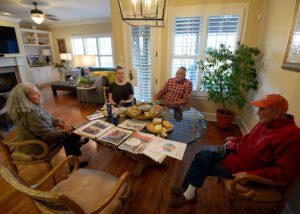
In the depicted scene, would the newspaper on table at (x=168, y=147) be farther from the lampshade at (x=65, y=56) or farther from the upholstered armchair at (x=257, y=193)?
the lampshade at (x=65, y=56)

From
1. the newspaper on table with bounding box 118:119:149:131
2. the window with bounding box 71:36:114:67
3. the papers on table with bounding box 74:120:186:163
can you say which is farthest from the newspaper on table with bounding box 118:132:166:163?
the window with bounding box 71:36:114:67

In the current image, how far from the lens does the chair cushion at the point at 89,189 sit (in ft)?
3.47

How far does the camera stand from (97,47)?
690 cm

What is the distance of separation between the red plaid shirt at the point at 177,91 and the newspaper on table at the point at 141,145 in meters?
1.41

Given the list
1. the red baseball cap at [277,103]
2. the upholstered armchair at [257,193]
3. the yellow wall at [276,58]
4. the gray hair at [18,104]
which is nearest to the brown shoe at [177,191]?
the upholstered armchair at [257,193]

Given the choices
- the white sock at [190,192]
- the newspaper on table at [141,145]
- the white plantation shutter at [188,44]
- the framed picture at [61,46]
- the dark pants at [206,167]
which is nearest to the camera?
the newspaper on table at [141,145]

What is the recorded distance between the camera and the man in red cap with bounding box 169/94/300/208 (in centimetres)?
99

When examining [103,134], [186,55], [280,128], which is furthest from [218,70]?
[103,134]

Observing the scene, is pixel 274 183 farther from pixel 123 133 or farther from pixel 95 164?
pixel 95 164

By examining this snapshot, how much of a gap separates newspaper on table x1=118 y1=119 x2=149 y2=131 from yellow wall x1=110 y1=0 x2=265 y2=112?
1854mm

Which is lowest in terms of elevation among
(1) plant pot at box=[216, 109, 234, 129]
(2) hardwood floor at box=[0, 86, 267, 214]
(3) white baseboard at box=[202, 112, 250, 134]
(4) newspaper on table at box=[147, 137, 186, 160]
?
(2) hardwood floor at box=[0, 86, 267, 214]

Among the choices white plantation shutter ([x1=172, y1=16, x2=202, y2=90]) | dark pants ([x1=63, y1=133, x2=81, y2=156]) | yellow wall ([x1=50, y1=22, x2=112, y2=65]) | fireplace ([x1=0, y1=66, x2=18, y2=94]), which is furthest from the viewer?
yellow wall ([x1=50, y1=22, x2=112, y2=65])

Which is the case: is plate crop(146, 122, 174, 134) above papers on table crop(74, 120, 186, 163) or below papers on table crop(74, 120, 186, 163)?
above

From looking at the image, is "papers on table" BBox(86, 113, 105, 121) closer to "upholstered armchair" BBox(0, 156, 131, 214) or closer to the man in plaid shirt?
"upholstered armchair" BBox(0, 156, 131, 214)
